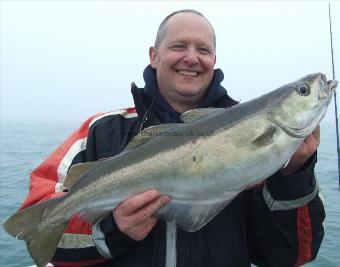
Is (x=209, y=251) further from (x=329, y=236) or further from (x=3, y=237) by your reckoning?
(x=3, y=237)

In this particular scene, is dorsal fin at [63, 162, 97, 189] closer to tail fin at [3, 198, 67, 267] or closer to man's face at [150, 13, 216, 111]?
tail fin at [3, 198, 67, 267]

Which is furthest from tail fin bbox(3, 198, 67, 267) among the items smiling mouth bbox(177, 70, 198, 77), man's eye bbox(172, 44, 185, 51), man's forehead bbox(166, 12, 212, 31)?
man's forehead bbox(166, 12, 212, 31)

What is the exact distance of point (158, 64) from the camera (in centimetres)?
416

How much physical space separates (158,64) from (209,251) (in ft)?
6.67

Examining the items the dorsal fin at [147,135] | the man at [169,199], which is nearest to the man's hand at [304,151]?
the man at [169,199]

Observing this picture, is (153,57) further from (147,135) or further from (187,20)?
(147,135)

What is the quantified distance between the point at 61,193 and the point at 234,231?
1.62 metres

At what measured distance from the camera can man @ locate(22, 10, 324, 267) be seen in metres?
3.20

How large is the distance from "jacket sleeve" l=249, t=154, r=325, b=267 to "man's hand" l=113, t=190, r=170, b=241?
0.96 meters

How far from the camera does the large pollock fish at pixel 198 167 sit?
3027 millimetres

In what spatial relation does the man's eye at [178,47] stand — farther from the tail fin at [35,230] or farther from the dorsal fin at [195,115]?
→ the tail fin at [35,230]

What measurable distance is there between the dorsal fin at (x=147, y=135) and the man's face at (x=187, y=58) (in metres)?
0.78

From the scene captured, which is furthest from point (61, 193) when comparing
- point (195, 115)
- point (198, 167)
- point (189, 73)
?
point (189, 73)

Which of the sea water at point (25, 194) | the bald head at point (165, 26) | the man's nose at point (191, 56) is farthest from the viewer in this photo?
the sea water at point (25, 194)
